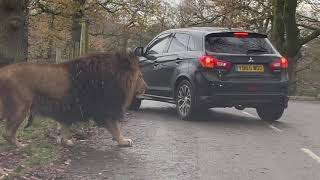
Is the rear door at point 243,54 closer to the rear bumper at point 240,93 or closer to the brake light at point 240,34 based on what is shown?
the brake light at point 240,34

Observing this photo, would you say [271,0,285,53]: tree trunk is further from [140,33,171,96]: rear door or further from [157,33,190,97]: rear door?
[157,33,190,97]: rear door

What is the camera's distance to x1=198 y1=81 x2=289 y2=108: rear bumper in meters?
11.2

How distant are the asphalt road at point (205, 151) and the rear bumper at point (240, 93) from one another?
1.52 feet

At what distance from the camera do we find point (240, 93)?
11352mm

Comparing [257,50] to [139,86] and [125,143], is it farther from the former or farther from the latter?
[125,143]

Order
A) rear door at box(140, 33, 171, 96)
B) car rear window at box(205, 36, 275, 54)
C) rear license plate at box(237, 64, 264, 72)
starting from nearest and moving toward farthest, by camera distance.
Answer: rear license plate at box(237, 64, 264, 72)
car rear window at box(205, 36, 275, 54)
rear door at box(140, 33, 171, 96)

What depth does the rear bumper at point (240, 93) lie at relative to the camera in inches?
443

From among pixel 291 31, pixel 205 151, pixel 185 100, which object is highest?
pixel 291 31

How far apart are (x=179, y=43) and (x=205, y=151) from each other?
424 cm

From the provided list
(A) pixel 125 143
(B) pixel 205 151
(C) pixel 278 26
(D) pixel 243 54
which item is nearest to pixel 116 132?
(A) pixel 125 143

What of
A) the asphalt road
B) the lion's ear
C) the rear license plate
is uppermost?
the lion's ear

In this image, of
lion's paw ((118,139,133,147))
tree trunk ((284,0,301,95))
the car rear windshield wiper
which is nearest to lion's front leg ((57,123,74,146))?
lion's paw ((118,139,133,147))

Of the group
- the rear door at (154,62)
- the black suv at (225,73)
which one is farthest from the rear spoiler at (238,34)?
the rear door at (154,62)

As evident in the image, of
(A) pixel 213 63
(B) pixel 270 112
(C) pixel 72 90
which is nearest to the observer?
(C) pixel 72 90
